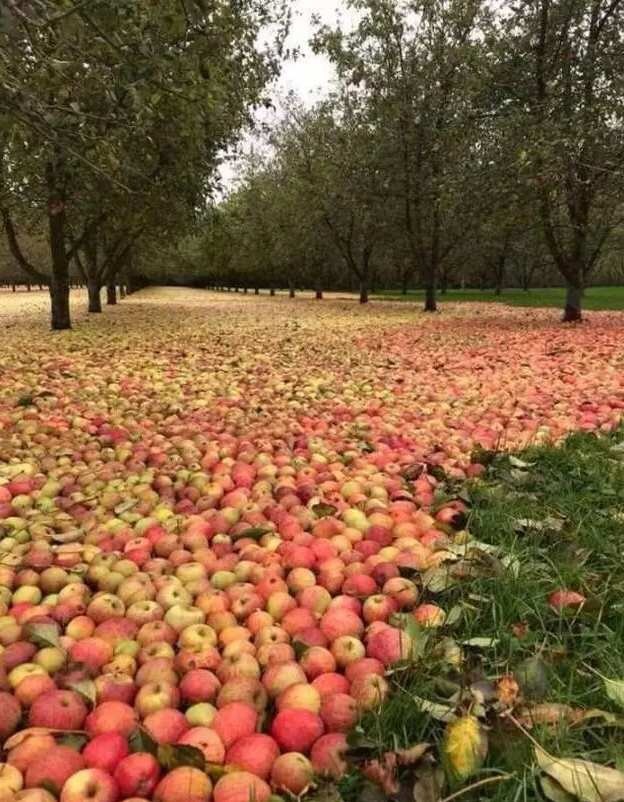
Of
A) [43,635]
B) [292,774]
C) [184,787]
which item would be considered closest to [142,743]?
[184,787]

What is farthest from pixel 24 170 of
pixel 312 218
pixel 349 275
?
pixel 349 275

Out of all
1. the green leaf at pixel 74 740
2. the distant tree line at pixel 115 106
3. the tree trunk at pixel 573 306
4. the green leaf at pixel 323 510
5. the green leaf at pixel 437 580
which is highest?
the distant tree line at pixel 115 106

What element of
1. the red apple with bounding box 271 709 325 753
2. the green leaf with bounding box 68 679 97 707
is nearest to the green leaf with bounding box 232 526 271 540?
the green leaf with bounding box 68 679 97 707

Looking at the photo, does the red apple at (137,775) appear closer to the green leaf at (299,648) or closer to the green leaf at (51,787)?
the green leaf at (51,787)

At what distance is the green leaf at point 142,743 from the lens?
66.6 inches

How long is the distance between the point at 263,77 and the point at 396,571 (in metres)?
17.0

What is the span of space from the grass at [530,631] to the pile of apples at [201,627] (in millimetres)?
122

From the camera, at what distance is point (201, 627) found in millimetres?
2266

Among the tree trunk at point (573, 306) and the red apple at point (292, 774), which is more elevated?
the tree trunk at point (573, 306)

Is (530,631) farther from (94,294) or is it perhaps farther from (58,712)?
(94,294)

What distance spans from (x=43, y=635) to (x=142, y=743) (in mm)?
690

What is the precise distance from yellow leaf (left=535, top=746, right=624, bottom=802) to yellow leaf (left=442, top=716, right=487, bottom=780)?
0.14m

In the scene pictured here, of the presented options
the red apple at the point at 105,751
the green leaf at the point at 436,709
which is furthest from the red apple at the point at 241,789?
the green leaf at the point at 436,709

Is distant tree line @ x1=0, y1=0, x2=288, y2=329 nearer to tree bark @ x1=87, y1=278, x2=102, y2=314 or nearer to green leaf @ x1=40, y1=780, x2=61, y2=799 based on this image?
tree bark @ x1=87, y1=278, x2=102, y2=314
